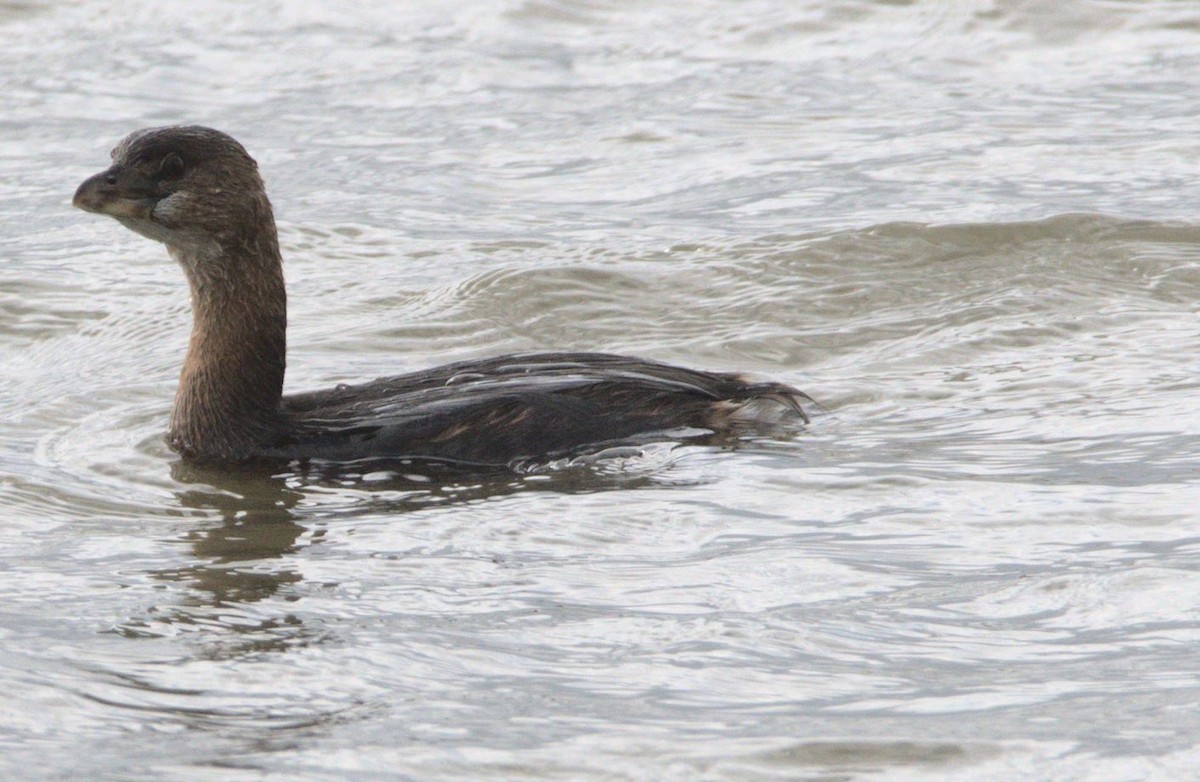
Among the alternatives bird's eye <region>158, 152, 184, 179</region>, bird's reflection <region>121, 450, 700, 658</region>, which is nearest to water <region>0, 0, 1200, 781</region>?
bird's reflection <region>121, 450, 700, 658</region>

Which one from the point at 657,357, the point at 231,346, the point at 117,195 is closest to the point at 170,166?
the point at 117,195

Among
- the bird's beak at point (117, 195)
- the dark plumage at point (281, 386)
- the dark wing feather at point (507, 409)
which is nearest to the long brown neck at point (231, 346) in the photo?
the dark plumage at point (281, 386)

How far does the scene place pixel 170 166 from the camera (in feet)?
25.1

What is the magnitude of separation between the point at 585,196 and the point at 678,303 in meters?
2.27

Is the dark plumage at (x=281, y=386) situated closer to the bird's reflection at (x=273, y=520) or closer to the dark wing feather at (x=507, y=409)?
the dark wing feather at (x=507, y=409)

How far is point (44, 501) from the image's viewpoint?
7230 millimetres

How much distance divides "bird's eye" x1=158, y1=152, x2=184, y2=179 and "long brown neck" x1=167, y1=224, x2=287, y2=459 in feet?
1.05

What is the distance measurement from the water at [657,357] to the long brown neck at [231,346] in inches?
10.1

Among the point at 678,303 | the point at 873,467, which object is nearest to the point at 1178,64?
the point at 678,303

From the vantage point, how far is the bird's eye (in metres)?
7.65

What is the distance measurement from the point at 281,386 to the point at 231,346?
238 mm

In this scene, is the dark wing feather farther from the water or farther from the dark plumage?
the water

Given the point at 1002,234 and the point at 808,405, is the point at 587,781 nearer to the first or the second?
the point at 808,405

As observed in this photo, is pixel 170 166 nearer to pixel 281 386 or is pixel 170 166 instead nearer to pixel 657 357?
pixel 281 386
